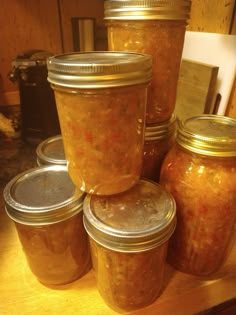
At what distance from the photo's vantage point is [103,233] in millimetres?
546

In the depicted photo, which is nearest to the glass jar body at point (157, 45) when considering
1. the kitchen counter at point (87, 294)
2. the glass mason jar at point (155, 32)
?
the glass mason jar at point (155, 32)

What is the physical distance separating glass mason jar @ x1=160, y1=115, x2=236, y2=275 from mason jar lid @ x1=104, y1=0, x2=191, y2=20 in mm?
254

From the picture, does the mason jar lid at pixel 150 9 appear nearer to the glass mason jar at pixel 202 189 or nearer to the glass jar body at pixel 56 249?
the glass mason jar at pixel 202 189

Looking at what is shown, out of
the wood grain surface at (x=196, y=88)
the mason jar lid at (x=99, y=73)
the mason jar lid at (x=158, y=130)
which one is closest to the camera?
the mason jar lid at (x=99, y=73)

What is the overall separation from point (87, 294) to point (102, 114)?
489 millimetres

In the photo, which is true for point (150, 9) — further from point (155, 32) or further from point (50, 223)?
point (50, 223)

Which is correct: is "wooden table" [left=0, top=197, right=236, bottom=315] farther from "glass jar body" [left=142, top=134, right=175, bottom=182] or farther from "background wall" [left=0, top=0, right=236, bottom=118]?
"background wall" [left=0, top=0, right=236, bottom=118]

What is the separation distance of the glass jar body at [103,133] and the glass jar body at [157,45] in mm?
140

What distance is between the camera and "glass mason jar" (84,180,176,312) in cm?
54

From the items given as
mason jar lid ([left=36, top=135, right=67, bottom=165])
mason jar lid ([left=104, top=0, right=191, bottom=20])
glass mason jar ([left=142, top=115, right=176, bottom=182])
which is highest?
mason jar lid ([left=104, top=0, right=191, bottom=20])

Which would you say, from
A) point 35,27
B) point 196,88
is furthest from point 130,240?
point 35,27

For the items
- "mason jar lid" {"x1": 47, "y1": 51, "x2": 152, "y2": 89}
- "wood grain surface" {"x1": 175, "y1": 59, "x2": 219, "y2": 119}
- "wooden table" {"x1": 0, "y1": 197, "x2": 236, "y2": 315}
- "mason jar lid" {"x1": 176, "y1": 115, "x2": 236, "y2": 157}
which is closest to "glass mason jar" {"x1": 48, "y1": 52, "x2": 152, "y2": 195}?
"mason jar lid" {"x1": 47, "y1": 51, "x2": 152, "y2": 89}

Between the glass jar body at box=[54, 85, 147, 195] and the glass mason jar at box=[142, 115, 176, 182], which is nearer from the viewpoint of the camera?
the glass jar body at box=[54, 85, 147, 195]

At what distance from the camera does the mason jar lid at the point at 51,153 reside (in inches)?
30.9
